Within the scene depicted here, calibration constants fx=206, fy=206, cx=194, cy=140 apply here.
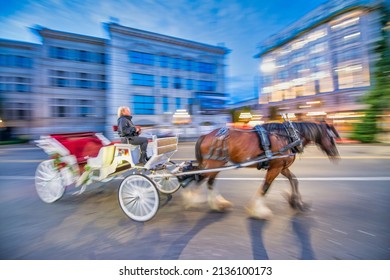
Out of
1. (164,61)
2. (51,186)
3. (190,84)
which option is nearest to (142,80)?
(164,61)

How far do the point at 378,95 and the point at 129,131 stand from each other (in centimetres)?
1728

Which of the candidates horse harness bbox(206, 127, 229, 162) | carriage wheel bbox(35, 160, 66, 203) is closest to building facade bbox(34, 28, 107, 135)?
carriage wheel bbox(35, 160, 66, 203)

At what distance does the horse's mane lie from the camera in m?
3.58

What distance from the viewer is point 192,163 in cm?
390

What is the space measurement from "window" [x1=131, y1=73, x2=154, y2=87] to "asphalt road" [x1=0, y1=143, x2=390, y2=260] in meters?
26.4

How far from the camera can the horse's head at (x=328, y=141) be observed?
357 cm

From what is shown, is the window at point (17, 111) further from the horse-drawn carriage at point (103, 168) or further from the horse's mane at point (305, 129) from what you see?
the horse's mane at point (305, 129)

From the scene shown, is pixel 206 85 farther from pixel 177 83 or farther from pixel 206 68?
pixel 177 83

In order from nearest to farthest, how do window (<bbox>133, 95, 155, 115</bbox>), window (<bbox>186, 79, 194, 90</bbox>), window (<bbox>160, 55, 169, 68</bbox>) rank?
window (<bbox>133, 95, 155, 115</bbox>) < window (<bbox>160, 55, 169, 68</bbox>) < window (<bbox>186, 79, 194, 90</bbox>)

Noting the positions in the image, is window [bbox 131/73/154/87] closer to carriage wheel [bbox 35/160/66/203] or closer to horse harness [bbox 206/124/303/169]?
carriage wheel [bbox 35/160/66/203]

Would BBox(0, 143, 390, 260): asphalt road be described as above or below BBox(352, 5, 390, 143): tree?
below
